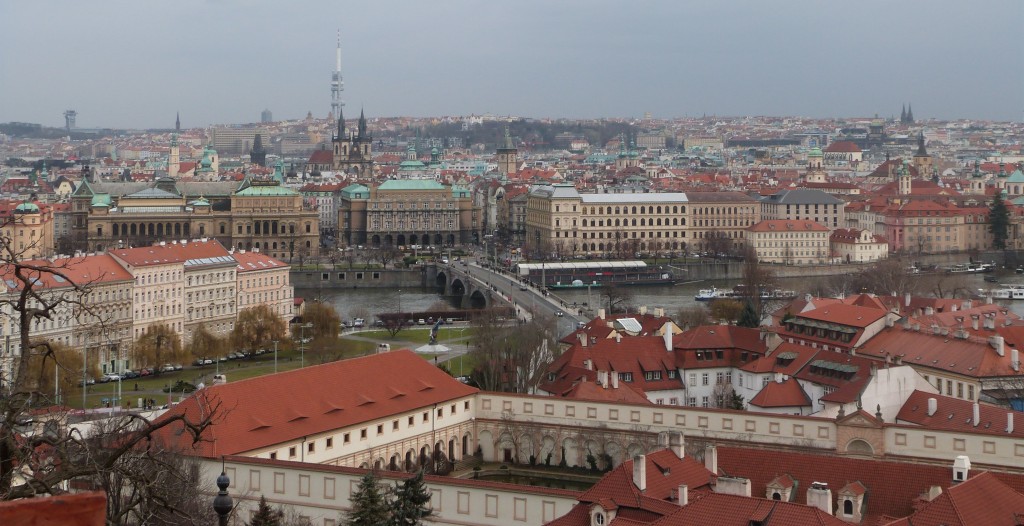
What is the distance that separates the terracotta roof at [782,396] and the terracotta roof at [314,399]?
16.3ft

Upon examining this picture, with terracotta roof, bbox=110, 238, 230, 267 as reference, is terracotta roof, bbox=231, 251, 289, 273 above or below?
Result: below

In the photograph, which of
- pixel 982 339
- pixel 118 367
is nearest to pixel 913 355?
pixel 982 339

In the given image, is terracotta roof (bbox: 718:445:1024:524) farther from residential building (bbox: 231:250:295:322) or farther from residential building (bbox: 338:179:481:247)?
residential building (bbox: 338:179:481:247)

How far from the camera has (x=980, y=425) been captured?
2167cm

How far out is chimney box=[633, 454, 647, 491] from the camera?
637 inches

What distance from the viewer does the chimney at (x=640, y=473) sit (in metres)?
16.2

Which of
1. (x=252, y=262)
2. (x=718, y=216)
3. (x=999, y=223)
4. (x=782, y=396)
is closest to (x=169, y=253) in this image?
(x=252, y=262)

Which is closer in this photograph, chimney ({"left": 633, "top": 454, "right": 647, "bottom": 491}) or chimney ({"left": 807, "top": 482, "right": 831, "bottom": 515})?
chimney ({"left": 807, "top": 482, "right": 831, "bottom": 515})

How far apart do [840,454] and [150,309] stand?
24256mm

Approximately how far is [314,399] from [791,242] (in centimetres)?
5562

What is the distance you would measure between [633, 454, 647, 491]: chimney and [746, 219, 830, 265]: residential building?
5921 centimetres

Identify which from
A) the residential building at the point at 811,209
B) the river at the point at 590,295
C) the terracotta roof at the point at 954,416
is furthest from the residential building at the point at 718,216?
the terracotta roof at the point at 954,416

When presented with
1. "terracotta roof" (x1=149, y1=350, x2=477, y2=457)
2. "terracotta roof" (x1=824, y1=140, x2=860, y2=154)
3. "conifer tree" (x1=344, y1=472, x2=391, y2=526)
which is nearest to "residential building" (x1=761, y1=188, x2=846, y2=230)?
"terracotta roof" (x1=149, y1=350, x2=477, y2=457)

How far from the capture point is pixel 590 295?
60.0 m
